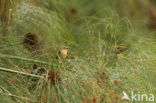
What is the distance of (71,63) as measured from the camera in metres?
1.48

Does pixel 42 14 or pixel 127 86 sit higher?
pixel 42 14

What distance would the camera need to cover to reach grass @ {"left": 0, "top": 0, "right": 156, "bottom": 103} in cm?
139

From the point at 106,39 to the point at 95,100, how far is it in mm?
403

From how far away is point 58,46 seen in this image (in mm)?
1570

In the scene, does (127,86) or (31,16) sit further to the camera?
(31,16)

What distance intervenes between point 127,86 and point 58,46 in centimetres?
33

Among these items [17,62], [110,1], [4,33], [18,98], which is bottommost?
[18,98]

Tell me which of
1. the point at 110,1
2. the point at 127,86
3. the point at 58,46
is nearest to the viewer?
the point at 127,86

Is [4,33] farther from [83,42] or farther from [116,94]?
[116,94]

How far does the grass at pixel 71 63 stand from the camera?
1389 mm

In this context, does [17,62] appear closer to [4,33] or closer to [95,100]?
[4,33]

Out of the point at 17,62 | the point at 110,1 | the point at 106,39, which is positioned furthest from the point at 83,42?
the point at 110,1

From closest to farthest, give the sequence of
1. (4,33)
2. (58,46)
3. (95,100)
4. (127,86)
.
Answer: (95,100)
(127,86)
(58,46)
(4,33)

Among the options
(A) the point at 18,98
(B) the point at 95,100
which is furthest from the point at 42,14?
(B) the point at 95,100
